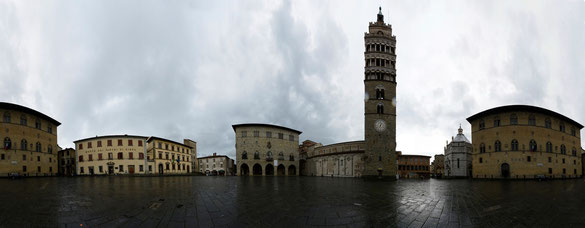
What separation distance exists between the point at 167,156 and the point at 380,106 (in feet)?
157

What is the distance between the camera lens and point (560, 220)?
726cm

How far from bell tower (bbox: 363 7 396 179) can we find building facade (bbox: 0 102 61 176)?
53.0 metres

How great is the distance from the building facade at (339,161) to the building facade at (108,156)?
37561 mm

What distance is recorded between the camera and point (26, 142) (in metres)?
37.6

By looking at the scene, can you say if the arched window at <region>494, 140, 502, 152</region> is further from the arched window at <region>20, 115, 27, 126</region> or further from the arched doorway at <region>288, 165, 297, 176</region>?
the arched window at <region>20, 115, 27, 126</region>

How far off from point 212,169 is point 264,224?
81.5m

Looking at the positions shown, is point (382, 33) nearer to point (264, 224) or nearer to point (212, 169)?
point (264, 224)

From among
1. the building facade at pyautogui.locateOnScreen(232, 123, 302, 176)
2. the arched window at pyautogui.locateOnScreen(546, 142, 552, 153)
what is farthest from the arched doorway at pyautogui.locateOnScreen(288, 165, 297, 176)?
the arched window at pyautogui.locateOnScreen(546, 142, 552, 153)

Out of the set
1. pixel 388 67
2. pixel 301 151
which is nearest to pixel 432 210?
pixel 388 67

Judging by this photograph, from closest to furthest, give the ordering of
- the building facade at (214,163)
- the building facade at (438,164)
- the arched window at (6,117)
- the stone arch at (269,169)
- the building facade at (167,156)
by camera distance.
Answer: the arched window at (6,117), the building facade at (167,156), the stone arch at (269,169), the building facade at (438,164), the building facade at (214,163)

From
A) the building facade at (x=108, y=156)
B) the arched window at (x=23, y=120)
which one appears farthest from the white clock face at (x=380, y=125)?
the arched window at (x=23, y=120)

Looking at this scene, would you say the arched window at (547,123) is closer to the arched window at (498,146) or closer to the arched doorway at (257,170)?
the arched window at (498,146)

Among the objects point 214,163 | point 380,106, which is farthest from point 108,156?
point 380,106

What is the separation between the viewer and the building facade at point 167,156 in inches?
2005
